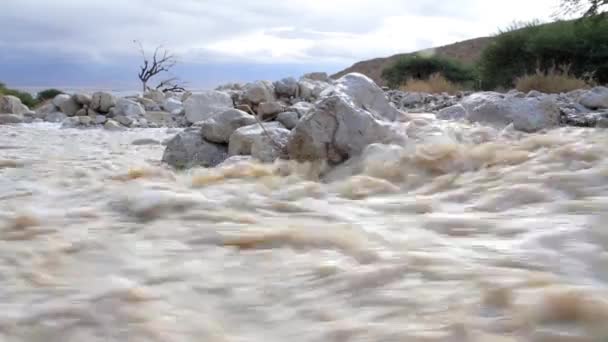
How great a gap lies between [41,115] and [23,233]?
8.54m

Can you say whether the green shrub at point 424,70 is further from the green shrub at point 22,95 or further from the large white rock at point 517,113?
the large white rock at point 517,113

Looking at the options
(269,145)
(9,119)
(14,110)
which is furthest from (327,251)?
(14,110)

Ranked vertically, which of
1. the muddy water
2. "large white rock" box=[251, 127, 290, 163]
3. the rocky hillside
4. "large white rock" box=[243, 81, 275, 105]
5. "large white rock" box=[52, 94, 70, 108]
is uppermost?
the rocky hillside

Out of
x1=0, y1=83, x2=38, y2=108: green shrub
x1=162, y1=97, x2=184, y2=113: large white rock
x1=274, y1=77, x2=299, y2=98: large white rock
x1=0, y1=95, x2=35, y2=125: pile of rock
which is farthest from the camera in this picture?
x1=0, y1=83, x2=38, y2=108: green shrub

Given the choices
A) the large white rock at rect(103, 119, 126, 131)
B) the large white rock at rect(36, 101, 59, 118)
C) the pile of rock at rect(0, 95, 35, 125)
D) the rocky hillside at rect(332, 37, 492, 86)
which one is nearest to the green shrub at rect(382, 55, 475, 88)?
the rocky hillside at rect(332, 37, 492, 86)

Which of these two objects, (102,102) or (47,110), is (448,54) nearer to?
(102,102)

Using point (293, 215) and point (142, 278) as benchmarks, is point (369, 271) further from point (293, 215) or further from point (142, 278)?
point (293, 215)

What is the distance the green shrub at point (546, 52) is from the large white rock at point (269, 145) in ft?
27.9

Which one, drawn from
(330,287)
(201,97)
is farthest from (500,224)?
(201,97)

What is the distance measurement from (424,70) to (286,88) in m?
7.34

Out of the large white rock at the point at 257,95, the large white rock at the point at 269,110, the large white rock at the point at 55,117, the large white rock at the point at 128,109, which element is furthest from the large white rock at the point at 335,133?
the large white rock at the point at 55,117

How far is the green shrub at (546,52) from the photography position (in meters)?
11.8

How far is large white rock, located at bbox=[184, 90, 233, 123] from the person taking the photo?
8.99 m

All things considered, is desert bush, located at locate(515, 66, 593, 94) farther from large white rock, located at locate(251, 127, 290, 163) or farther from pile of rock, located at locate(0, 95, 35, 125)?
pile of rock, located at locate(0, 95, 35, 125)
